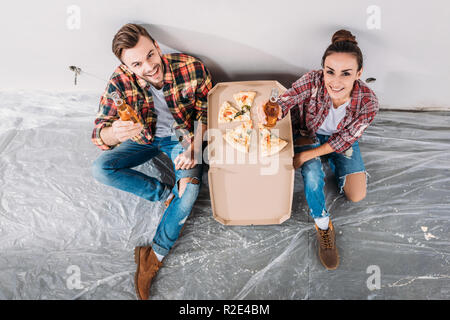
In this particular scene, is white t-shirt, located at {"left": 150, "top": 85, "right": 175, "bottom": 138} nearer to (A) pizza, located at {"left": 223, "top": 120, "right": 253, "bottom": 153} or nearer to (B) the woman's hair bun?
(A) pizza, located at {"left": 223, "top": 120, "right": 253, "bottom": 153}

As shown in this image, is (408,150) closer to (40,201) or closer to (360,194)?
(360,194)

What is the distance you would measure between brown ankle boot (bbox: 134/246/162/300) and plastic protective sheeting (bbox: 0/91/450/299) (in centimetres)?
4

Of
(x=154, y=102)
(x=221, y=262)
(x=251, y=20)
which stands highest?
(x=251, y=20)

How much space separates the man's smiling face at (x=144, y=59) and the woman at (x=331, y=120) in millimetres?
445

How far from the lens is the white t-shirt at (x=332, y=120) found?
1269 millimetres

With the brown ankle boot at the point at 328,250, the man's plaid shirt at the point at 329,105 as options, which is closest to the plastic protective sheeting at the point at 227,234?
the brown ankle boot at the point at 328,250

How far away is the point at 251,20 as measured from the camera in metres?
1.24

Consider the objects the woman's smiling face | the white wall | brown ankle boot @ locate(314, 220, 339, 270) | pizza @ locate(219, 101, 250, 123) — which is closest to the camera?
the woman's smiling face

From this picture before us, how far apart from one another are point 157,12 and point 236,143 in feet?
1.92

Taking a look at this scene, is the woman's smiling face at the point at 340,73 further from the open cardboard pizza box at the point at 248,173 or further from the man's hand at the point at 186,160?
the man's hand at the point at 186,160

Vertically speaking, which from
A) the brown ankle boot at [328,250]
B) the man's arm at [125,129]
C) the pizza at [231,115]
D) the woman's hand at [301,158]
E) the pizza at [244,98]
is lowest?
the brown ankle boot at [328,250]

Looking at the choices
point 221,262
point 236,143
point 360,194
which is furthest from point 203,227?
point 360,194

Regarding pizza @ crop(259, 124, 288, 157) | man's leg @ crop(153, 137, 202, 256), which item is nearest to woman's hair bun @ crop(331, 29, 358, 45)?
pizza @ crop(259, 124, 288, 157)

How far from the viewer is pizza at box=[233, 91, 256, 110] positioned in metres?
1.32
